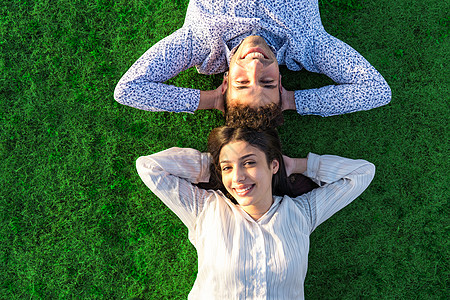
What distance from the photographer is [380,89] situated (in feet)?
9.10

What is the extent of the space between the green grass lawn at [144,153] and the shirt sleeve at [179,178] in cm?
47

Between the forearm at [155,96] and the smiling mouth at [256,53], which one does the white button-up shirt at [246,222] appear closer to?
the forearm at [155,96]

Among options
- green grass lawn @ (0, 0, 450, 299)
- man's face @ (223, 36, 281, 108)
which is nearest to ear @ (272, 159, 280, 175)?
man's face @ (223, 36, 281, 108)

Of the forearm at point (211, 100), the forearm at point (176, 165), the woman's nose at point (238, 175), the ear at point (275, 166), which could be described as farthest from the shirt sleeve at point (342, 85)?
the forearm at point (176, 165)

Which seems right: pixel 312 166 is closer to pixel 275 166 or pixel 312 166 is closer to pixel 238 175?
pixel 275 166

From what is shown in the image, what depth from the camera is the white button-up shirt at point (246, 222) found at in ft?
8.52

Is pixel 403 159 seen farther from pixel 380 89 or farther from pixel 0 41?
pixel 0 41

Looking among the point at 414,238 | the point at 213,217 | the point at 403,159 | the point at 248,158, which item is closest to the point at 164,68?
the point at 248,158

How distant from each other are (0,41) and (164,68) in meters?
1.65

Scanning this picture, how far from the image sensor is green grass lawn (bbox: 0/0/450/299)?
10.5 ft

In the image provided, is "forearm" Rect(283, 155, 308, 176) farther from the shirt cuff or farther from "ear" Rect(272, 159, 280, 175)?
"ear" Rect(272, 159, 280, 175)

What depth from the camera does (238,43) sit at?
2.79 metres

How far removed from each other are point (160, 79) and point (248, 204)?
3.77 feet

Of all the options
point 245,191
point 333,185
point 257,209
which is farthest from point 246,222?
point 333,185
